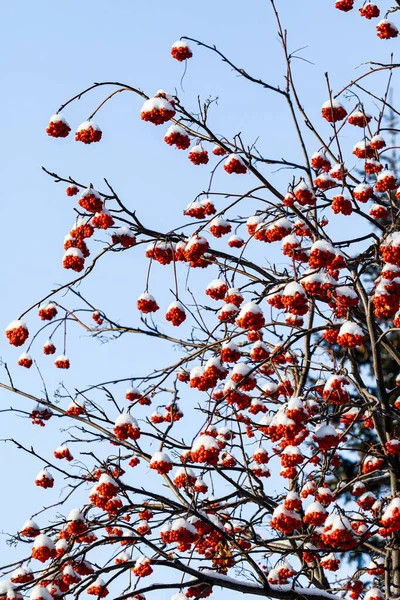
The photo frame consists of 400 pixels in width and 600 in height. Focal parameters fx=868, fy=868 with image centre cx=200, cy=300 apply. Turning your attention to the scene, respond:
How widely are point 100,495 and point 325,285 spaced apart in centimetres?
237

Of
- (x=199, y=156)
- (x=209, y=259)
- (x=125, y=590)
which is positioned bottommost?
(x=125, y=590)

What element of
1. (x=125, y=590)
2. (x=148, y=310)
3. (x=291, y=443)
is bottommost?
(x=125, y=590)

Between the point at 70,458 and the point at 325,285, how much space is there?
405cm

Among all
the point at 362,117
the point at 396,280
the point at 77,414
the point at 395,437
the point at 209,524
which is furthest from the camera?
the point at 77,414

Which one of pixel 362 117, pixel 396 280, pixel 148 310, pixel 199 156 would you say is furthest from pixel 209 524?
pixel 362 117

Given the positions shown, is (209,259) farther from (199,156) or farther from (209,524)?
(209,524)

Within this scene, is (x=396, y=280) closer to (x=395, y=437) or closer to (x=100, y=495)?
(x=395, y=437)

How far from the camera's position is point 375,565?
7.55 m

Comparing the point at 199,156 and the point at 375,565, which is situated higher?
the point at 199,156

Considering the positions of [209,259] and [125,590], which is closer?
[125,590]

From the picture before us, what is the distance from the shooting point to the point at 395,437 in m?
7.48

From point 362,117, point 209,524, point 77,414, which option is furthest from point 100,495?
point 362,117

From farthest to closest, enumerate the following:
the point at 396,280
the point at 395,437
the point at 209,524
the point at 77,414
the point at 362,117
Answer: the point at 77,414 < the point at 362,117 < the point at 395,437 < the point at 209,524 < the point at 396,280

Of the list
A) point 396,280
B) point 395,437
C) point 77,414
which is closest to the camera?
point 396,280
